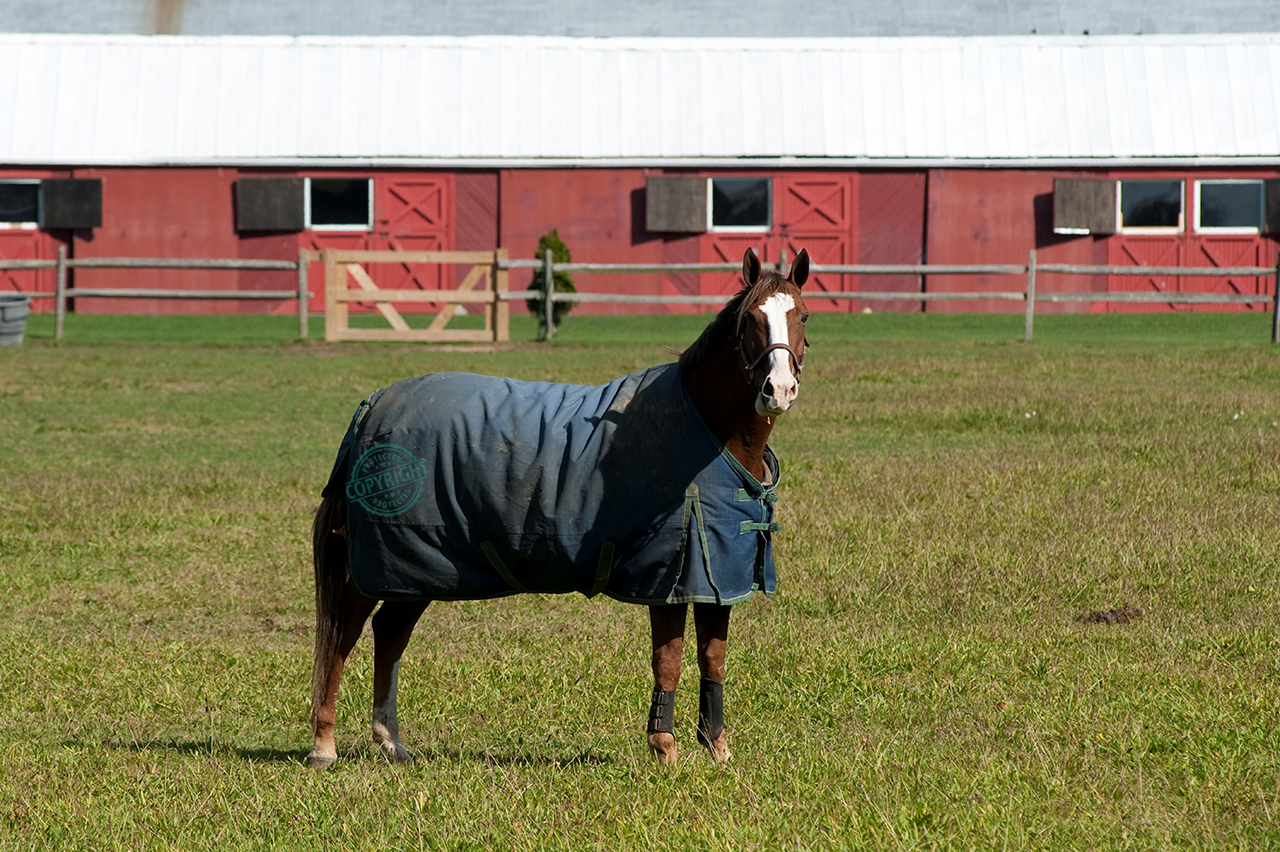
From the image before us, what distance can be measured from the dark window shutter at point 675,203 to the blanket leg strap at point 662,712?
24812 mm

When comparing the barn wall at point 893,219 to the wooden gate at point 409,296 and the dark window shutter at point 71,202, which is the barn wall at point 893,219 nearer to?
the wooden gate at point 409,296

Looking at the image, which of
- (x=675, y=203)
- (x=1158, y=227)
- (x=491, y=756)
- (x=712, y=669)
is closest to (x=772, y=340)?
(x=712, y=669)

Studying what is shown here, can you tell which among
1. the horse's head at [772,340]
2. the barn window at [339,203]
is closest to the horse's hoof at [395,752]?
the horse's head at [772,340]

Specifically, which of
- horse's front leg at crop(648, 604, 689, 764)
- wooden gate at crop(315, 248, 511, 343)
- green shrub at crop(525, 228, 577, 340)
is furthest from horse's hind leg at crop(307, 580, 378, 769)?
green shrub at crop(525, 228, 577, 340)

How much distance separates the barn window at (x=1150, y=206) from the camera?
29.9 metres

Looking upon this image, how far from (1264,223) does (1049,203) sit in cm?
423

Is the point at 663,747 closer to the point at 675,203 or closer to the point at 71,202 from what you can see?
the point at 675,203

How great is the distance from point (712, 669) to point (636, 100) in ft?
86.2

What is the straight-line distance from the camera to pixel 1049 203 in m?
29.7

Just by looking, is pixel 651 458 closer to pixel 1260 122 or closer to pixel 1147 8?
pixel 1260 122

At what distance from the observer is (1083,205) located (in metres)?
29.2

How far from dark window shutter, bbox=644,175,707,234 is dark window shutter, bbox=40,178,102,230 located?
10836mm

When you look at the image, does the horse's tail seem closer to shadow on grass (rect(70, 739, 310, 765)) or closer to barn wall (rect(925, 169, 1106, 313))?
shadow on grass (rect(70, 739, 310, 765))

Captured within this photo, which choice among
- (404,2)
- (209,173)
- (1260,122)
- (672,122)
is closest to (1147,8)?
(1260,122)
